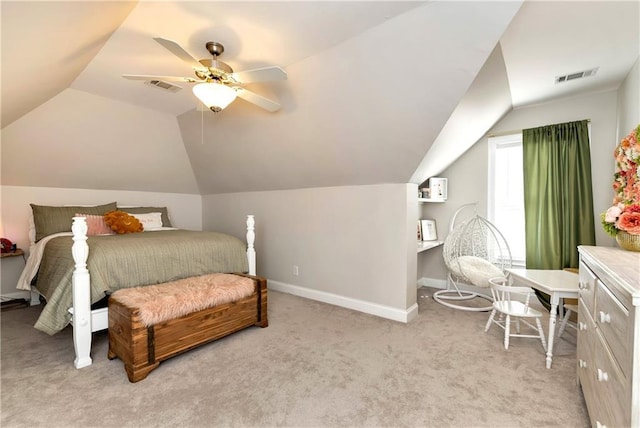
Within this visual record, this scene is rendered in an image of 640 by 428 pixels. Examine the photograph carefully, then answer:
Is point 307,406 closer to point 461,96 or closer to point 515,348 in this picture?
point 515,348

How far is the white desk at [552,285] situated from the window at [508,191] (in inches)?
40.0

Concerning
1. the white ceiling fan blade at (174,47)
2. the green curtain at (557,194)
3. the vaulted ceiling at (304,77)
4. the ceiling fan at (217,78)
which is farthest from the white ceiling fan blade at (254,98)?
the green curtain at (557,194)

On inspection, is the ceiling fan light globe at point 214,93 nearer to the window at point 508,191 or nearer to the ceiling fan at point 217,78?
the ceiling fan at point 217,78

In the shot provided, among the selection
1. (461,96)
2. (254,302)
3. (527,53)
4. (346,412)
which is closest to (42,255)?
(254,302)

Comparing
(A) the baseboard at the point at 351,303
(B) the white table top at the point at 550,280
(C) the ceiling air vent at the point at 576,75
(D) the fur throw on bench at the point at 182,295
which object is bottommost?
(A) the baseboard at the point at 351,303

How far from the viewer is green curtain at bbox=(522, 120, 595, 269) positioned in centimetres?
301

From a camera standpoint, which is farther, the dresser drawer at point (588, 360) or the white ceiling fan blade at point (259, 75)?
the white ceiling fan blade at point (259, 75)

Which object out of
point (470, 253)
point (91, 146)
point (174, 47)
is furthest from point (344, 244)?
point (91, 146)

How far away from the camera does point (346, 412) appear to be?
1.63 meters

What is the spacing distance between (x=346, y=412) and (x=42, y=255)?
11.0ft

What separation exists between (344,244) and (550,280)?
1.92 metres

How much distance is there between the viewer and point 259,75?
194cm

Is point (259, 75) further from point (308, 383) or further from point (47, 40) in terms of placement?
point (308, 383)

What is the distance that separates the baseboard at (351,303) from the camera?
297 cm
